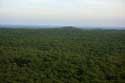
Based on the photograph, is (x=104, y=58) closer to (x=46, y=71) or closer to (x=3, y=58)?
(x=46, y=71)

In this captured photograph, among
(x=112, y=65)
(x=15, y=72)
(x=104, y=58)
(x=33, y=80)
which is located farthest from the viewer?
(x=104, y=58)

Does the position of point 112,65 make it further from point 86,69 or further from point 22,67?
point 22,67

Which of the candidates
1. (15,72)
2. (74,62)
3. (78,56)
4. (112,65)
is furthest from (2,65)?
(112,65)

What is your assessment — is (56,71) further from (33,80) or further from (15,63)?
(15,63)

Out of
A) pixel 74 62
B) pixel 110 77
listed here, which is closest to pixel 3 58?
pixel 74 62

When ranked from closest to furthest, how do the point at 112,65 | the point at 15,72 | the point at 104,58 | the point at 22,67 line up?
the point at 15,72 → the point at 22,67 → the point at 112,65 → the point at 104,58

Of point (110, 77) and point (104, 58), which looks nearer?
point (110, 77)

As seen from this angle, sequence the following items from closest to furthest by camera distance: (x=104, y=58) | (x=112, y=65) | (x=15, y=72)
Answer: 1. (x=15, y=72)
2. (x=112, y=65)
3. (x=104, y=58)

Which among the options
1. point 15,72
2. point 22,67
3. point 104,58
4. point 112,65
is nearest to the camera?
point 15,72

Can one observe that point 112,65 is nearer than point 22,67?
No
